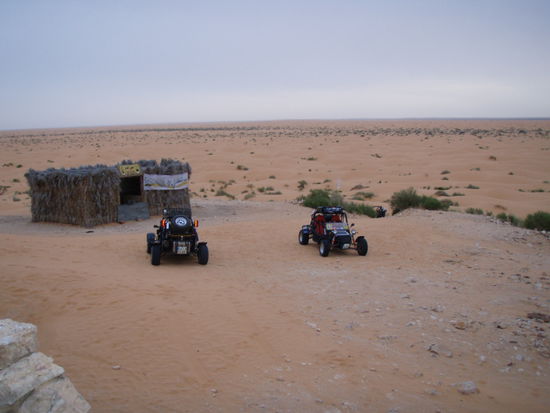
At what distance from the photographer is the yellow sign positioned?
16.4 meters

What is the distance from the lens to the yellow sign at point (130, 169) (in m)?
16.4

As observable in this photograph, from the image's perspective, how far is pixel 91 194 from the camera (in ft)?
50.3

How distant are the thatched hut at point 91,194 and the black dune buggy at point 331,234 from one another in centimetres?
667

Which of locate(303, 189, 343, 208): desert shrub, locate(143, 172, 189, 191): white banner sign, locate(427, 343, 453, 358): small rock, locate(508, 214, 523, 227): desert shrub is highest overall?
locate(143, 172, 189, 191): white banner sign

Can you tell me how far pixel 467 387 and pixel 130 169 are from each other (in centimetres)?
1376

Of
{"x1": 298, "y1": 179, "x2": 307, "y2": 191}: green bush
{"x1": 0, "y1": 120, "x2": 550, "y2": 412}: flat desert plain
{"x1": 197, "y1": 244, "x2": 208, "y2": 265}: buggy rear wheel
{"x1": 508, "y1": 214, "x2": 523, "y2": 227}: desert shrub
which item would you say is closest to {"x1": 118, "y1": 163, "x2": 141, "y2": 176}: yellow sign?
{"x1": 0, "y1": 120, "x2": 550, "y2": 412}: flat desert plain

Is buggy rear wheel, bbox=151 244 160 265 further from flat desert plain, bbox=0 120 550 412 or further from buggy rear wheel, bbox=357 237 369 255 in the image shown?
buggy rear wheel, bbox=357 237 369 255

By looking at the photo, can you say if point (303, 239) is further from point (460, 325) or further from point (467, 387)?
point (467, 387)

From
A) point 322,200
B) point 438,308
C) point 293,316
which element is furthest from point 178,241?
point 322,200

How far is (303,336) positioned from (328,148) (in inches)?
1747

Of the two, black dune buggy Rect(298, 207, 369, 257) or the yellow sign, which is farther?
the yellow sign

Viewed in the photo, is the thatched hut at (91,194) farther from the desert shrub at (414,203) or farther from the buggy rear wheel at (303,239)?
the desert shrub at (414,203)

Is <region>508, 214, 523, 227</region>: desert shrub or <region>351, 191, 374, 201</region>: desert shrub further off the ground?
<region>508, 214, 523, 227</region>: desert shrub

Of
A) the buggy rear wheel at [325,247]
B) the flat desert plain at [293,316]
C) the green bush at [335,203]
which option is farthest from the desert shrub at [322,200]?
the buggy rear wheel at [325,247]
